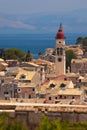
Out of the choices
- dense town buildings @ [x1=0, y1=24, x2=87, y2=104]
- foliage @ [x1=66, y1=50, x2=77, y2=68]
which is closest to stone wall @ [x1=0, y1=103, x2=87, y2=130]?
dense town buildings @ [x1=0, y1=24, x2=87, y2=104]

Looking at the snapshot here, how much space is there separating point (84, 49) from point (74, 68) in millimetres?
18766

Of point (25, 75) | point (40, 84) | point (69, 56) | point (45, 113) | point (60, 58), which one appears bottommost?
point (45, 113)

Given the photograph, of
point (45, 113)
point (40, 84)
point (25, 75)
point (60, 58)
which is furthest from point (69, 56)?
point (45, 113)

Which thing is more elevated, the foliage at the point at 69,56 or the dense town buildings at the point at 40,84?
the foliage at the point at 69,56

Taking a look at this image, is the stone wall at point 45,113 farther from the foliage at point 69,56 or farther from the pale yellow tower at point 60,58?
the foliage at point 69,56

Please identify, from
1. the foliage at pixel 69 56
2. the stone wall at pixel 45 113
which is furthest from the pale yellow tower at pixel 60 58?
the stone wall at pixel 45 113

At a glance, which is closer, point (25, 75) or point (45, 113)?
point (45, 113)

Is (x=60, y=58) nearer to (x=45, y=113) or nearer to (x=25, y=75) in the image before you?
(x=25, y=75)

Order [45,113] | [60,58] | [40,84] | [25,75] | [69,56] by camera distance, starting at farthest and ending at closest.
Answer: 1. [69,56]
2. [60,58]
3. [25,75]
4. [40,84]
5. [45,113]

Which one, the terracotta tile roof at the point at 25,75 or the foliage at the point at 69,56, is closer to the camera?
the terracotta tile roof at the point at 25,75

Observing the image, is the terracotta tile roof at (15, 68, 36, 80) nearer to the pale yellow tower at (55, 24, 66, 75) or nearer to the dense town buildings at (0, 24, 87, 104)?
the dense town buildings at (0, 24, 87, 104)

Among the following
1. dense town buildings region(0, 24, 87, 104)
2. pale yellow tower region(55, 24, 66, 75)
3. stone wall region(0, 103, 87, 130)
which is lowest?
stone wall region(0, 103, 87, 130)

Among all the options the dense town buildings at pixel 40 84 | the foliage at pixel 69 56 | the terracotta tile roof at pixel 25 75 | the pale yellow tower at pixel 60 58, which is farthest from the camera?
the foliage at pixel 69 56

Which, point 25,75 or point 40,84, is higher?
point 25,75
